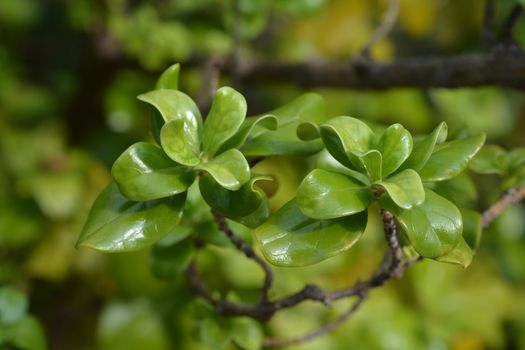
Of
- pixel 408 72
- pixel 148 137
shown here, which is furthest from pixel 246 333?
pixel 148 137

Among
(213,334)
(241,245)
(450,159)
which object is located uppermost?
(450,159)

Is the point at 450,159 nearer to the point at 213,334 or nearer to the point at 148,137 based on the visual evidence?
the point at 213,334

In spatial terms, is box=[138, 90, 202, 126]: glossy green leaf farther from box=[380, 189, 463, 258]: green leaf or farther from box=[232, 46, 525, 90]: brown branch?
box=[232, 46, 525, 90]: brown branch

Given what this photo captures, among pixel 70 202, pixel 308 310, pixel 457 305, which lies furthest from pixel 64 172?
pixel 457 305

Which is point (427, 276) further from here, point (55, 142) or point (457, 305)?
point (55, 142)

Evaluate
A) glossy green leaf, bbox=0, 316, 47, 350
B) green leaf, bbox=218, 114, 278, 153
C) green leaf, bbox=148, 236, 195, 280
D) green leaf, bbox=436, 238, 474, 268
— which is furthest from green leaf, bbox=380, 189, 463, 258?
glossy green leaf, bbox=0, 316, 47, 350
